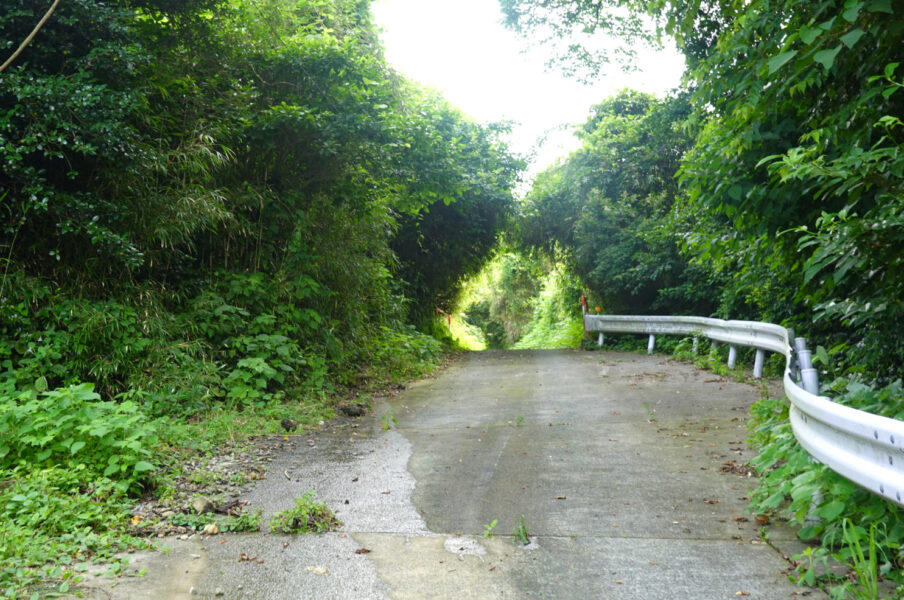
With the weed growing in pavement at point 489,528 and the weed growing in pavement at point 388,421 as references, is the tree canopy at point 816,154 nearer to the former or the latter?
the weed growing in pavement at point 489,528

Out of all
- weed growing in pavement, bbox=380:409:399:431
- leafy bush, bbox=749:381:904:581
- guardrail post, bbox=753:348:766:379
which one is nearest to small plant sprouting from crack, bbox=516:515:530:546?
leafy bush, bbox=749:381:904:581

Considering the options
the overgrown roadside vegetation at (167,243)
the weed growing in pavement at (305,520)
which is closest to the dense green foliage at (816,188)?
the weed growing in pavement at (305,520)

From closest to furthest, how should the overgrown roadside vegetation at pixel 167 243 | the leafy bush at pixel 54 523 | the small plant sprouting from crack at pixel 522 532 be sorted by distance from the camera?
1. the leafy bush at pixel 54 523
2. the small plant sprouting from crack at pixel 522 532
3. the overgrown roadside vegetation at pixel 167 243

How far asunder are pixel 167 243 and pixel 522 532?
17.9 ft

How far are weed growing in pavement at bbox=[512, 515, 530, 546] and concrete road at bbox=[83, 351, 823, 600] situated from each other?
0.10ft

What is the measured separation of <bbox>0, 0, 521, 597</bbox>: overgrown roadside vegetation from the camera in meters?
4.64

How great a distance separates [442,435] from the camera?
269 inches

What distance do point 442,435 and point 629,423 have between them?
76.6 inches

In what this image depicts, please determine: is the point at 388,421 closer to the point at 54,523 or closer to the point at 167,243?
the point at 167,243

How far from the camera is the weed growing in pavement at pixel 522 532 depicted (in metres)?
3.80

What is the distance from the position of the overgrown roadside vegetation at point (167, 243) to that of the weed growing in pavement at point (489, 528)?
194 centimetres

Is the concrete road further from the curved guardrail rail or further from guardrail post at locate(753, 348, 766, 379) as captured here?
guardrail post at locate(753, 348, 766, 379)

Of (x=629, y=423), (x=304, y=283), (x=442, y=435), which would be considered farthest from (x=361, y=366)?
(x=629, y=423)

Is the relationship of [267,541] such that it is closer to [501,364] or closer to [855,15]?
[855,15]
